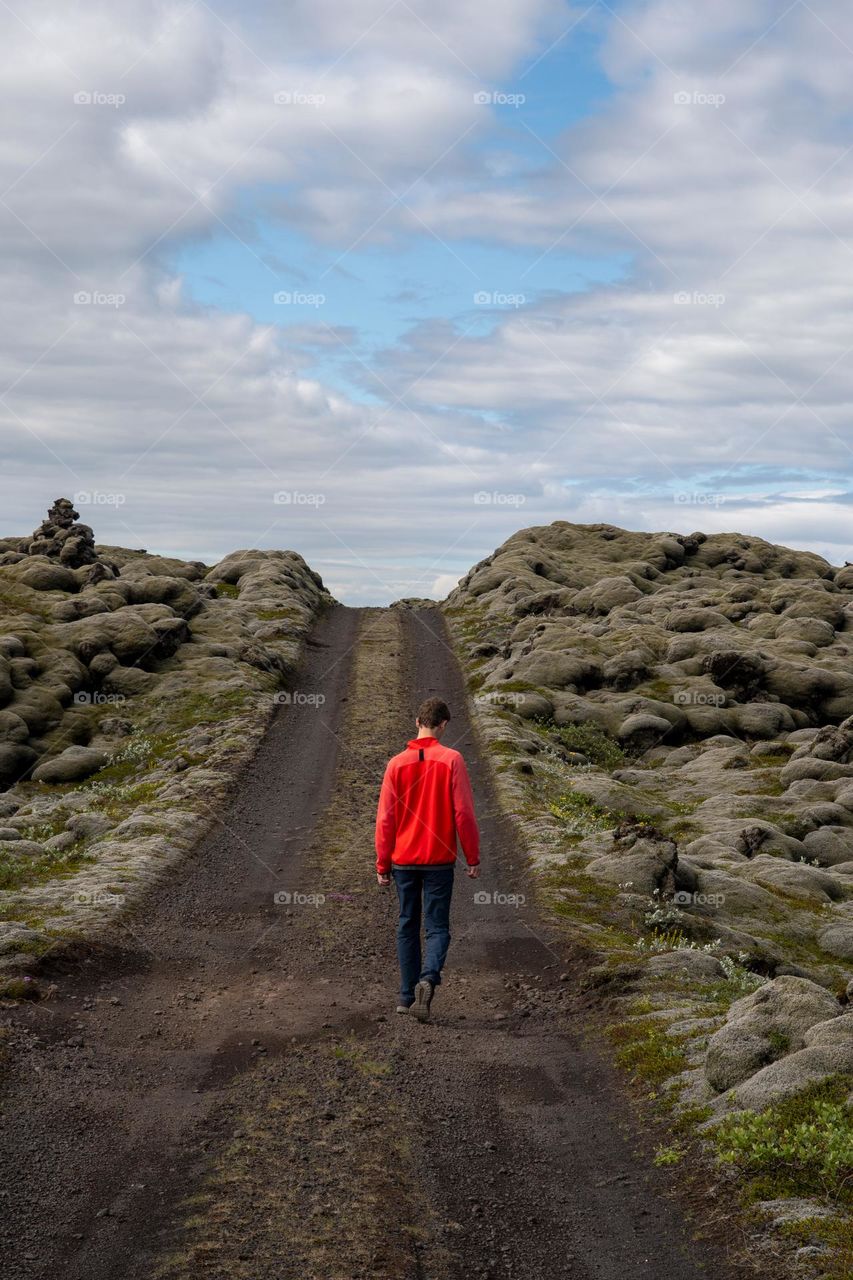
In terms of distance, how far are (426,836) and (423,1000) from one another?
2.79 metres

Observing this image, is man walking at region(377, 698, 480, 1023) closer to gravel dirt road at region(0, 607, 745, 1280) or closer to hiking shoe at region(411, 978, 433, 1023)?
hiking shoe at region(411, 978, 433, 1023)

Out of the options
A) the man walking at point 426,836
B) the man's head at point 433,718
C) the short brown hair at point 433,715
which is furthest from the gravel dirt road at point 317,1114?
the short brown hair at point 433,715

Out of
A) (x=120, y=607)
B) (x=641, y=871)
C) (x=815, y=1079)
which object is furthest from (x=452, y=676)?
(x=815, y=1079)

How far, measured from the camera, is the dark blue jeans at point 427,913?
637 inches

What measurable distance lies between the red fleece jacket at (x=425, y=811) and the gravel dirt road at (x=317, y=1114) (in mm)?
2810

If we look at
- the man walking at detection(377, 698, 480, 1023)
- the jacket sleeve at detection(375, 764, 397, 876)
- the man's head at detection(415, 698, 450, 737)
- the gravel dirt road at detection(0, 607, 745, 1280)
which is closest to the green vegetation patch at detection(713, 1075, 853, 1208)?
the gravel dirt road at detection(0, 607, 745, 1280)

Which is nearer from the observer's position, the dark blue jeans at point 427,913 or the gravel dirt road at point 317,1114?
the gravel dirt road at point 317,1114

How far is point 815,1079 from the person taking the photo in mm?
11805

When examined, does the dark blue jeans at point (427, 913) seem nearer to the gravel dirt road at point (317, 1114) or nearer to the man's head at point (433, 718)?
the gravel dirt road at point (317, 1114)

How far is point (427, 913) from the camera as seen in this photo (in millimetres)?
16406

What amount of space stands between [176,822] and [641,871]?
46.5ft

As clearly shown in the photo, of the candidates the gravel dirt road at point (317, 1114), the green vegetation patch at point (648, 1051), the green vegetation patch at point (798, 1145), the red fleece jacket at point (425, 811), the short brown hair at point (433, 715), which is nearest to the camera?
→ the gravel dirt road at point (317, 1114)

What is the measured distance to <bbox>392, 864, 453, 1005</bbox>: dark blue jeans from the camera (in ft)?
A: 53.1

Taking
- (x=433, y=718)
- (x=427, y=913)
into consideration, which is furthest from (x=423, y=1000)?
(x=433, y=718)
